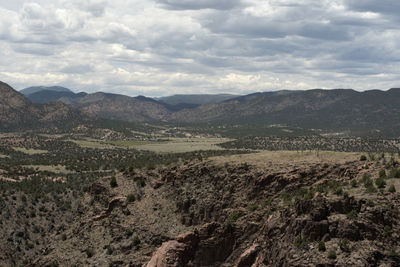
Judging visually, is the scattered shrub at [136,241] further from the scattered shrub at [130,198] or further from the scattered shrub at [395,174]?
the scattered shrub at [395,174]

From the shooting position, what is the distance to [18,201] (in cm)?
7512

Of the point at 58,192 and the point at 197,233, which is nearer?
the point at 197,233

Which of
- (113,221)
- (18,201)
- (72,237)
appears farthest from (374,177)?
(18,201)

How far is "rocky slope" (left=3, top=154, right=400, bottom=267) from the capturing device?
26.8 metres

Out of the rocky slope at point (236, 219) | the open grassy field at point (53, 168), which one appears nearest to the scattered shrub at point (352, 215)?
the rocky slope at point (236, 219)

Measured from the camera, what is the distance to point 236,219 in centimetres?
4053

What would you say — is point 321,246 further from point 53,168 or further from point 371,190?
point 53,168

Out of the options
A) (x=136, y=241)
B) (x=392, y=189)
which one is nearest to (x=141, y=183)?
(x=136, y=241)

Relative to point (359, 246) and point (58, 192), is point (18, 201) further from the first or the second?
point (359, 246)

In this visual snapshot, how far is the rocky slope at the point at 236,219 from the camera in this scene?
2680 cm

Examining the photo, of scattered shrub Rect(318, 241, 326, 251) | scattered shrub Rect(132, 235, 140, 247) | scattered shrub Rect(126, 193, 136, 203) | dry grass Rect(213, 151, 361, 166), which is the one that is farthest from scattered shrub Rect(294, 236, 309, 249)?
scattered shrub Rect(126, 193, 136, 203)

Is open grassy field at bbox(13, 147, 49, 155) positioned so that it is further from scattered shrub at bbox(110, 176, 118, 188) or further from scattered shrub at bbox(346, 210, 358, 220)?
scattered shrub at bbox(346, 210, 358, 220)

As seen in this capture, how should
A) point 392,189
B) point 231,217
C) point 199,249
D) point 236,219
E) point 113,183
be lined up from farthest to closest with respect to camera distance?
point 113,183
point 231,217
point 236,219
point 199,249
point 392,189

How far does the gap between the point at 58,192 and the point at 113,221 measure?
3857cm
